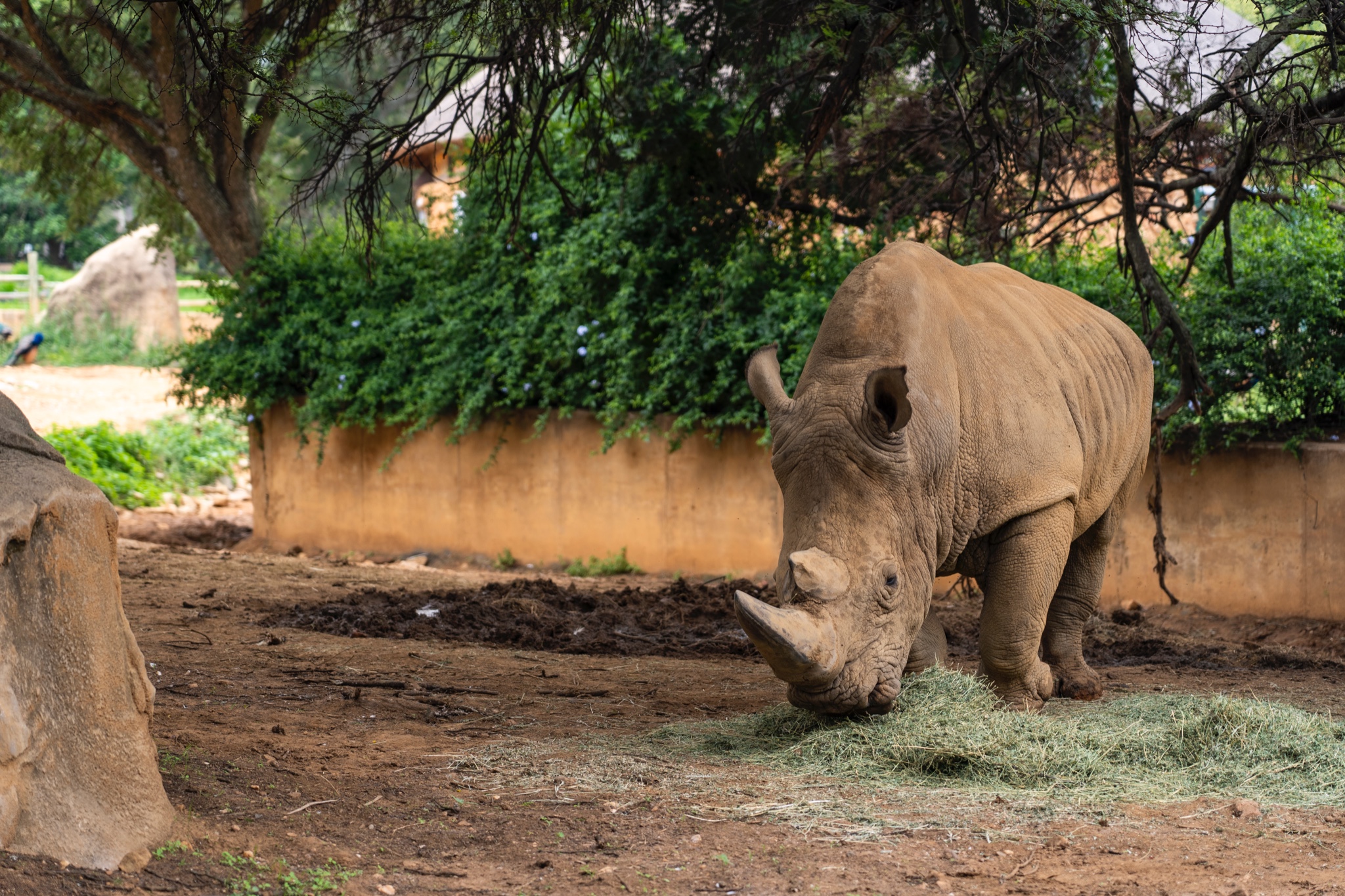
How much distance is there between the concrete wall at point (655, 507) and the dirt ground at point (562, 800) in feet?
4.00

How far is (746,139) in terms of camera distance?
10430 mm

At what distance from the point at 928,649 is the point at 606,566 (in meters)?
5.93

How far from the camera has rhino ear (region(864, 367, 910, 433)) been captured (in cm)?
511

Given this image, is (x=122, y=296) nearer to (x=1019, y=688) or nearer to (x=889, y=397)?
(x=1019, y=688)

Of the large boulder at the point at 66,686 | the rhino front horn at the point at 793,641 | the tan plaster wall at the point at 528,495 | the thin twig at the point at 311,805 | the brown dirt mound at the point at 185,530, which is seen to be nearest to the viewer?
the large boulder at the point at 66,686

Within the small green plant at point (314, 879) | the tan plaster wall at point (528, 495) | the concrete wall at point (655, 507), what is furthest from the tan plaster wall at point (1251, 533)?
the small green plant at point (314, 879)

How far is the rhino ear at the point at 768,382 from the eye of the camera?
562 centimetres

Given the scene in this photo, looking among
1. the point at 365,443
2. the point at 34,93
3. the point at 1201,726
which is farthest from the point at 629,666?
the point at 34,93

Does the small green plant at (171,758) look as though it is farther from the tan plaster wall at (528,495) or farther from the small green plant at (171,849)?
the tan plaster wall at (528,495)

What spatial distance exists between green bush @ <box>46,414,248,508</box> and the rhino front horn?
1102 cm

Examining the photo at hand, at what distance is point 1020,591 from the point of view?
588 centimetres

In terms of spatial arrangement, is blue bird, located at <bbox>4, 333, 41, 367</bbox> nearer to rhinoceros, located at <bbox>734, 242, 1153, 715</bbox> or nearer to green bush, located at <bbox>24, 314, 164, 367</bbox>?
green bush, located at <bbox>24, 314, 164, 367</bbox>

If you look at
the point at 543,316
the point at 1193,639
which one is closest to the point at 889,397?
the point at 1193,639

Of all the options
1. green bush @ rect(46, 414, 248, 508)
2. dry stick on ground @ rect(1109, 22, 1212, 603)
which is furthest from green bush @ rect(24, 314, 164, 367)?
dry stick on ground @ rect(1109, 22, 1212, 603)
